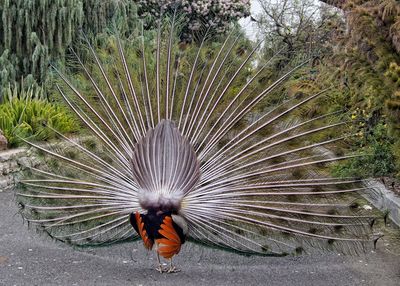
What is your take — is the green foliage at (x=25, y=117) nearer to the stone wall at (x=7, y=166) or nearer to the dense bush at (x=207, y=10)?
the stone wall at (x=7, y=166)

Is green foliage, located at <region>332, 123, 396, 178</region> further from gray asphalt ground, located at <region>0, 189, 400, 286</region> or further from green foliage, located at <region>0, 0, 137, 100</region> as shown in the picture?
green foliage, located at <region>0, 0, 137, 100</region>

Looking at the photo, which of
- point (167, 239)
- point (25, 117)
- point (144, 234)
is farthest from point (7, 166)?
point (167, 239)

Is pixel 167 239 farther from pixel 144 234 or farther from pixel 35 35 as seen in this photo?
pixel 35 35

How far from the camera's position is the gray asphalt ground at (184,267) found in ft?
18.9

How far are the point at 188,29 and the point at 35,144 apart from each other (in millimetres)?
12503

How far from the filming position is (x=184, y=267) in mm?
6109

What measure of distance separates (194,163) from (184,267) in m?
0.92

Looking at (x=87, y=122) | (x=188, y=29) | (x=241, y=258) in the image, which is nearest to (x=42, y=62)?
(x=188, y=29)

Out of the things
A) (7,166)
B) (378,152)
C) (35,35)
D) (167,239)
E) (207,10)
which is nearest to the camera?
(167,239)

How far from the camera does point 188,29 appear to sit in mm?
18438

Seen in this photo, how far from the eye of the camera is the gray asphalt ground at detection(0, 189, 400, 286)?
5.77 m

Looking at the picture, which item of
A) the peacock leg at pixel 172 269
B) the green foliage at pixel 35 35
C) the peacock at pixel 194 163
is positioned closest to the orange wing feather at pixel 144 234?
the peacock at pixel 194 163

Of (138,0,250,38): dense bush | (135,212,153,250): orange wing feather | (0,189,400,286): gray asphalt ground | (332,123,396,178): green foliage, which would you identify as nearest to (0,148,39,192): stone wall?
(0,189,400,286): gray asphalt ground

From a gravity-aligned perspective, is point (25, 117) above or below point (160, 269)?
below
